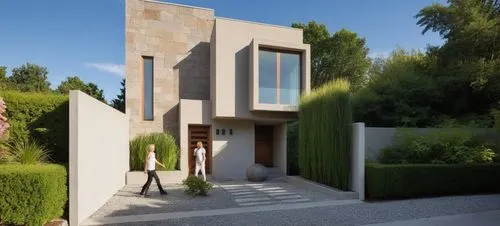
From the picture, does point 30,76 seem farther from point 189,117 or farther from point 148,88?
point 189,117

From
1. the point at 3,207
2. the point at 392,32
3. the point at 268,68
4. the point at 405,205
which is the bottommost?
the point at 405,205

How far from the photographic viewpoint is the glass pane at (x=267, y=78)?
13.0 meters

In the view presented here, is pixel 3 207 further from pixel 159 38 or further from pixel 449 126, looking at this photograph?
pixel 449 126

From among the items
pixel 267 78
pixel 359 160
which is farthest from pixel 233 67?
pixel 359 160

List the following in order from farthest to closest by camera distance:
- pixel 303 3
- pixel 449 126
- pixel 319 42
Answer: pixel 319 42 → pixel 303 3 → pixel 449 126

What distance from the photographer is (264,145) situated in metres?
15.6

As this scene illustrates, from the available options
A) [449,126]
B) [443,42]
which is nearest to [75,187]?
[449,126]

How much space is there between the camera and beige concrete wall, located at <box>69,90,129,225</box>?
627 cm

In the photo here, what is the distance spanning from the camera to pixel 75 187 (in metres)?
6.29

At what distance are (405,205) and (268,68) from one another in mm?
7389

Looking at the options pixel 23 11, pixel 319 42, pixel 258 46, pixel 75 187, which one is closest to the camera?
pixel 75 187

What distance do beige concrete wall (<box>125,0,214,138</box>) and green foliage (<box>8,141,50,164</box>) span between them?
19.8 feet

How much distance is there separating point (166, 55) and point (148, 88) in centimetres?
166

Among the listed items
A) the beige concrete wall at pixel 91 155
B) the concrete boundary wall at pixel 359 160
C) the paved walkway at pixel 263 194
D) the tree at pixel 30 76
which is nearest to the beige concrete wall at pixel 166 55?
the beige concrete wall at pixel 91 155
